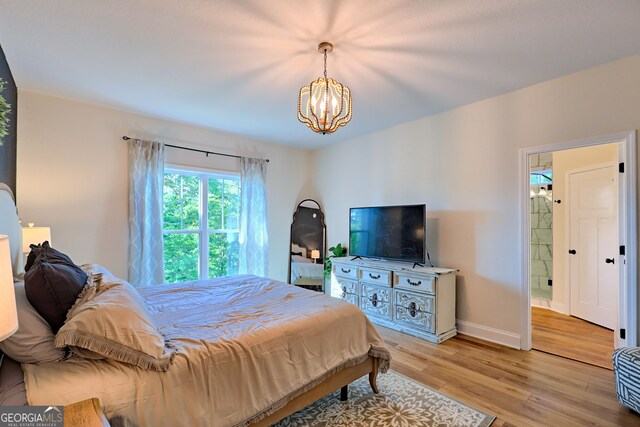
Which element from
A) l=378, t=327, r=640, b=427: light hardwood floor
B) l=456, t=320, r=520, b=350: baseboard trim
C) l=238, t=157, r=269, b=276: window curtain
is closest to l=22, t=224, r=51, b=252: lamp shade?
l=238, t=157, r=269, b=276: window curtain

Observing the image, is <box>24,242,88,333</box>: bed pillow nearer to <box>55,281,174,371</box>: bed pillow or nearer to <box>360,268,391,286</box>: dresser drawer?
<box>55,281,174,371</box>: bed pillow

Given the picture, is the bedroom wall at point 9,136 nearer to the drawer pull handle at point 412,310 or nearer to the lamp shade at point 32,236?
the lamp shade at point 32,236

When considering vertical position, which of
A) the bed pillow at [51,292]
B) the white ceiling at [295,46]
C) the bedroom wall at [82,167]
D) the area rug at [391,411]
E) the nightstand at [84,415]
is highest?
the white ceiling at [295,46]

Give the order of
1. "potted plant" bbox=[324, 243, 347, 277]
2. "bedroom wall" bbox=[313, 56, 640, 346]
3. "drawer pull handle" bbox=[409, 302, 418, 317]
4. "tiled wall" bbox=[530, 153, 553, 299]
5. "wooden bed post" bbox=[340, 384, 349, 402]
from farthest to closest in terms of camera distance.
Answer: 1. "potted plant" bbox=[324, 243, 347, 277]
2. "tiled wall" bbox=[530, 153, 553, 299]
3. "drawer pull handle" bbox=[409, 302, 418, 317]
4. "bedroom wall" bbox=[313, 56, 640, 346]
5. "wooden bed post" bbox=[340, 384, 349, 402]

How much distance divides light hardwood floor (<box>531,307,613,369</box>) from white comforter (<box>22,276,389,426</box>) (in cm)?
215

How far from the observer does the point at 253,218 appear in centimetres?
471

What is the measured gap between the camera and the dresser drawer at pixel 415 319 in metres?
3.29

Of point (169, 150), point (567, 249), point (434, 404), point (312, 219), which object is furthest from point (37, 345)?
point (567, 249)

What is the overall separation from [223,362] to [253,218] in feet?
10.9

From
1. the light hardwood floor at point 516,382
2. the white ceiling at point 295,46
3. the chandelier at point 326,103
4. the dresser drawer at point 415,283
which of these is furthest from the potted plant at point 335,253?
the chandelier at point 326,103

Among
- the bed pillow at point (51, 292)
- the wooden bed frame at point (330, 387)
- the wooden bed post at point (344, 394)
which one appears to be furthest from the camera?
the wooden bed post at point (344, 394)

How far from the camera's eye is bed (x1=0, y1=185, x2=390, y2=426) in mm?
1225

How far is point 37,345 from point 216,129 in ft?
12.1

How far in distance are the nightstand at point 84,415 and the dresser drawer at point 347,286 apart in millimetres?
3294
